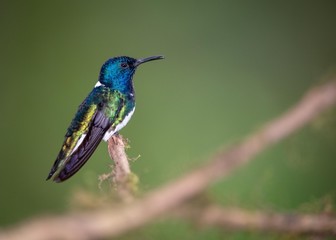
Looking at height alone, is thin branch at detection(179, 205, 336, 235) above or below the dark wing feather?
below

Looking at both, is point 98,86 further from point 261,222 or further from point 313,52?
point 313,52

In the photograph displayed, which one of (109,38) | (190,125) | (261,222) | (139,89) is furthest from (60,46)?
(261,222)

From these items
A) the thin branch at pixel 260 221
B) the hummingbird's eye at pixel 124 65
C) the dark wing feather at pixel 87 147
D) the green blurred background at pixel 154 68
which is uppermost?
the green blurred background at pixel 154 68

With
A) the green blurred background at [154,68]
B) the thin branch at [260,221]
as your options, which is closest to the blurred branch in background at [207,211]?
the thin branch at [260,221]

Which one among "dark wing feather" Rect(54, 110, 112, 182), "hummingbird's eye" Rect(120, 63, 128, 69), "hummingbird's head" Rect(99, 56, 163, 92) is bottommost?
"dark wing feather" Rect(54, 110, 112, 182)

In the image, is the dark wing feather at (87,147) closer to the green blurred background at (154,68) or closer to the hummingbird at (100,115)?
the hummingbird at (100,115)

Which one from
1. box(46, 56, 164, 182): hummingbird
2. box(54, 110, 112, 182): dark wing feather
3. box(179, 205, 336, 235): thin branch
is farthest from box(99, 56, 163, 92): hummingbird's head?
box(179, 205, 336, 235): thin branch

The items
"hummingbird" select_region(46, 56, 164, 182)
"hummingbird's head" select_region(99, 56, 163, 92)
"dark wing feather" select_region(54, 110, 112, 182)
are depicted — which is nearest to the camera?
"dark wing feather" select_region(54, 110, 112, 182)

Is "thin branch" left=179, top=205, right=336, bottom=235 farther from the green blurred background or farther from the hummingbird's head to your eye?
the green blurred background
